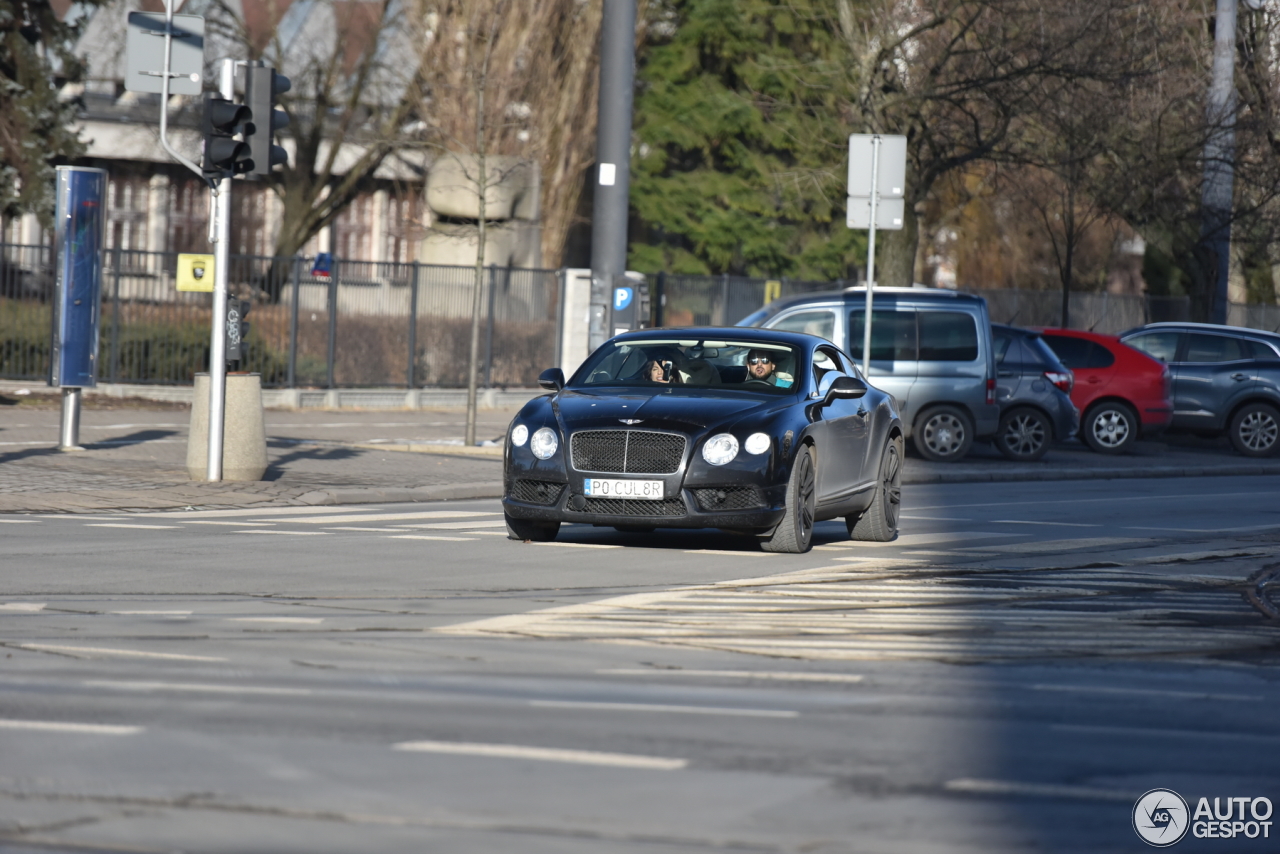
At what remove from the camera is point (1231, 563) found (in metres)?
12.7

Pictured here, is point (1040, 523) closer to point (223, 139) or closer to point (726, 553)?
point (726, 553)

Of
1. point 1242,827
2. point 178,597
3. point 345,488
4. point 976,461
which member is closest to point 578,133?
point 976,461

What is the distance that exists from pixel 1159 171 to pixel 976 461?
10.6m

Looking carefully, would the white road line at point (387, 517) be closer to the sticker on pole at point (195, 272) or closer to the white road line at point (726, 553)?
the white road line at point (726, 553)

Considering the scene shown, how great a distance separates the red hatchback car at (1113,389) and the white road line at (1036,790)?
21.0m

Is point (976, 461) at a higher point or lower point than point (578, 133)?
lower

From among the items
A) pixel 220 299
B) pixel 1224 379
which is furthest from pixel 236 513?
pixel 1224 379

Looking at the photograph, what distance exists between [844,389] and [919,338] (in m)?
9.90

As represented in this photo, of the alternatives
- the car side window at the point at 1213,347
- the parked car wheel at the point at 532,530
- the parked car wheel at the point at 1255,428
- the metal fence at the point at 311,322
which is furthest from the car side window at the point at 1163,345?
the parked car wheel at the point at 532,530

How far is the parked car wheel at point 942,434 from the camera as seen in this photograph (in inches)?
910

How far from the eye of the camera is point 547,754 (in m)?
5.82

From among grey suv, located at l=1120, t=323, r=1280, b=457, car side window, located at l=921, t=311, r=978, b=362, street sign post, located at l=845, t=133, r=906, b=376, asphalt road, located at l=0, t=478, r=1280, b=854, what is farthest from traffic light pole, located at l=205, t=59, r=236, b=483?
grey suv, located at l=1120, t=323, r=1280, b=457

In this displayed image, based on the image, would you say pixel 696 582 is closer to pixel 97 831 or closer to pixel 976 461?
pixel 97 831

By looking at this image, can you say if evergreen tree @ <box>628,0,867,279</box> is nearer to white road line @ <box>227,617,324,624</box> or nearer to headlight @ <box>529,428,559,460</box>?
headlight @ <box>529,428,559,460</box>
